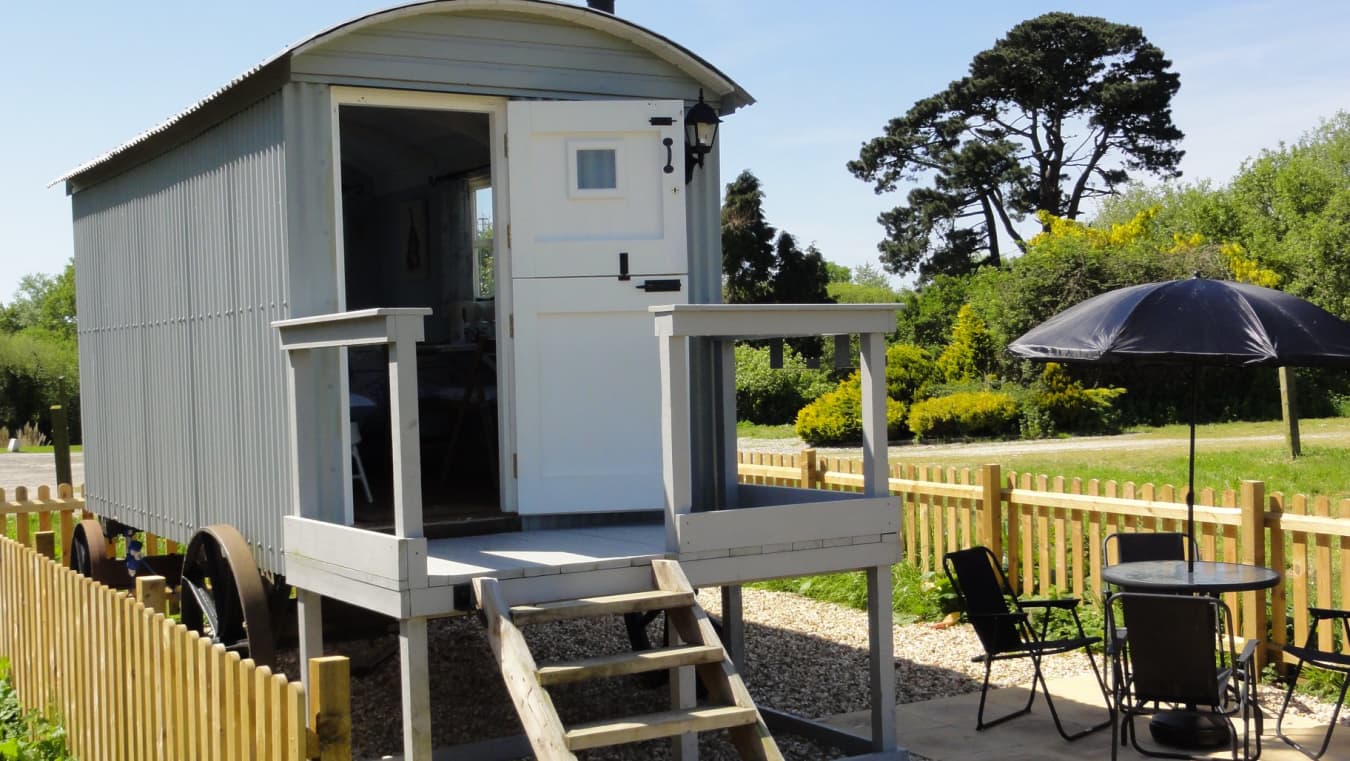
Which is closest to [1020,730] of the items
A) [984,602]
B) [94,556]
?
[984,602]

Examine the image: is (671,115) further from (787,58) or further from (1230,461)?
(787,58)

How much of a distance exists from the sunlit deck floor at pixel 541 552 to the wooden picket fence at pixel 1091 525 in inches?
59.1

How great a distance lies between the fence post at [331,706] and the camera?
3.91m

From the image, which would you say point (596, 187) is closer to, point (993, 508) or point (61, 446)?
point (993, 508)

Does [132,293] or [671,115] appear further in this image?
[132,293]

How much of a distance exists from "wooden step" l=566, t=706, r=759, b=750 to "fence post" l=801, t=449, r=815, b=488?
6123 millimetres

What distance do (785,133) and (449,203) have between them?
48097mm

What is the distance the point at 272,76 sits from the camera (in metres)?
6.71

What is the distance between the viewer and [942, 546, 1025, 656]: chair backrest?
22.5 ft

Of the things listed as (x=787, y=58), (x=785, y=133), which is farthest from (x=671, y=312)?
(x=785, y=133)

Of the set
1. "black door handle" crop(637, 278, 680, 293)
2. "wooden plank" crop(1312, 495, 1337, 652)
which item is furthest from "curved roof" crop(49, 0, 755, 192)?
"wooden plank" crop(1312, 495, 1337, 652)

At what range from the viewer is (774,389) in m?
29.1

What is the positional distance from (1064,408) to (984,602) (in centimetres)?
1661

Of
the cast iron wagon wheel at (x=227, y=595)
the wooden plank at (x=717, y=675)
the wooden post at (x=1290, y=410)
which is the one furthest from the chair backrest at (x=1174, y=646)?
the wooden post at (x=1290, y=410)
